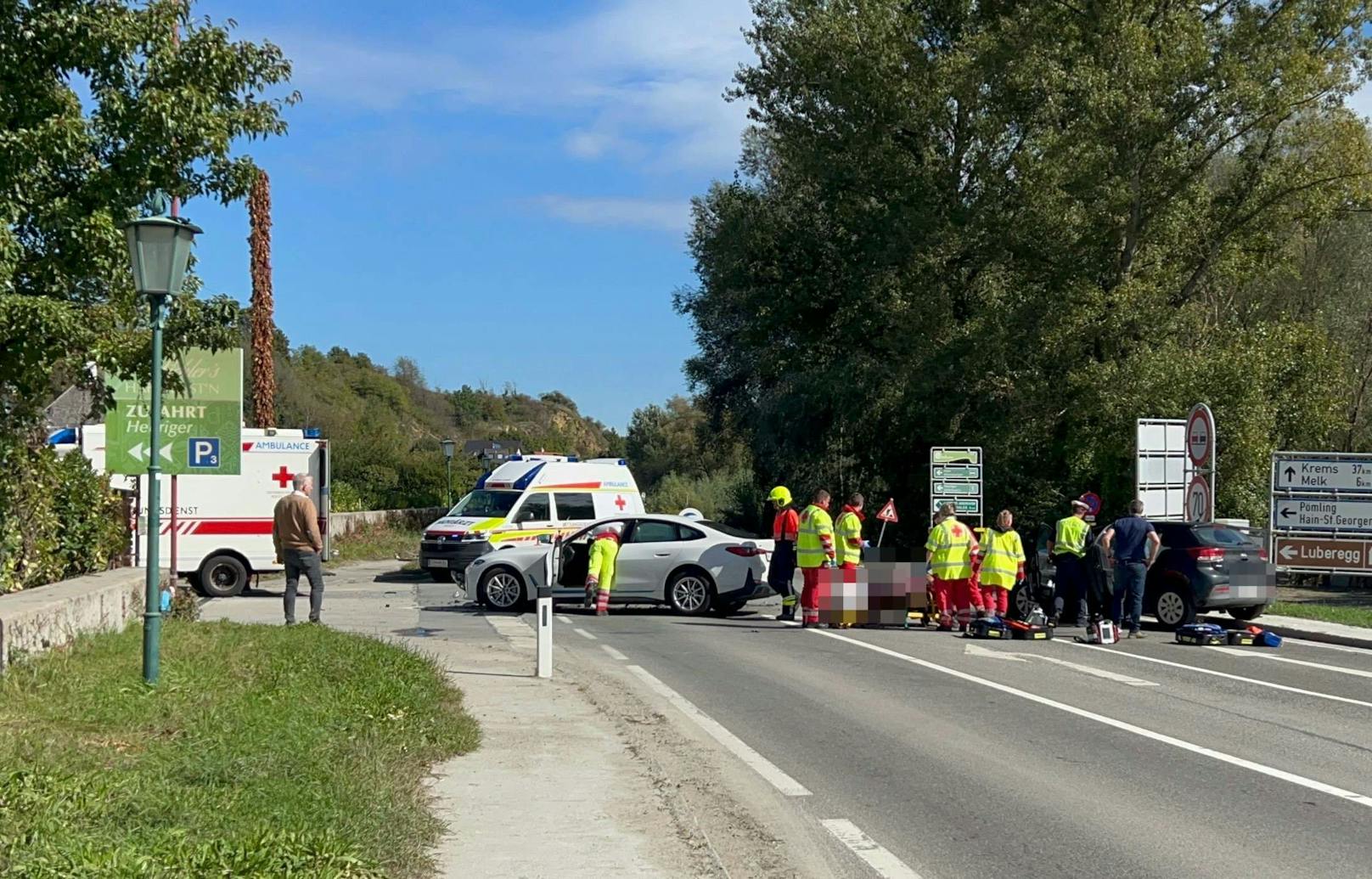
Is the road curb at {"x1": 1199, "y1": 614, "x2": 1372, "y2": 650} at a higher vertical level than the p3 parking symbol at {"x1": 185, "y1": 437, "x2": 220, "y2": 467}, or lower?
lower

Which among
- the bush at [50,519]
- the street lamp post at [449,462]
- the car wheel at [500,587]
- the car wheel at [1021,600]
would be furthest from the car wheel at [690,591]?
the street lamp post at [449,462]

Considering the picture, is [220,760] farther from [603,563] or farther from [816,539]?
[603,563]

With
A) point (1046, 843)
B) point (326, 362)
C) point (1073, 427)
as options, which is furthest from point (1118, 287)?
point (326, 362)

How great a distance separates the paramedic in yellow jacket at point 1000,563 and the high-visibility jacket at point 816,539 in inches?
83.3

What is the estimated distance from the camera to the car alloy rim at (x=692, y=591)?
850 inches

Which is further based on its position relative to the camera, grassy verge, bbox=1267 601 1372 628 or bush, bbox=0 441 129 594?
grassy verge, bbox=1267 601 1372 628

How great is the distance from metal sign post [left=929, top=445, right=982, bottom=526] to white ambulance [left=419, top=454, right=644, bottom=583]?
667 centimetres

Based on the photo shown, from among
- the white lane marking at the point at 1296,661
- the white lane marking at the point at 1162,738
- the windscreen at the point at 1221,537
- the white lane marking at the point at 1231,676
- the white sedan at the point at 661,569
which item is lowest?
the white lane marking at the point at 1296,661

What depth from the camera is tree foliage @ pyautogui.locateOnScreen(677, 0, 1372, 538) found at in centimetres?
3109

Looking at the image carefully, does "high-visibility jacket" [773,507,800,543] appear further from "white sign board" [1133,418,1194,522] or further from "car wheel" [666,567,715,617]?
"white sign board" [1133,418,1194,522]

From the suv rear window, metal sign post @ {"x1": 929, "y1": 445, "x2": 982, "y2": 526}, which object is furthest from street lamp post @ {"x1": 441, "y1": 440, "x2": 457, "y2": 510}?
the suv rear window

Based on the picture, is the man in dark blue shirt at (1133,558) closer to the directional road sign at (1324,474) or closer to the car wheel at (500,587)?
the directional road sign at (1324,474)

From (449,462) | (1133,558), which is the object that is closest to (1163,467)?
(1133,558)

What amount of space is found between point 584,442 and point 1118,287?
5165 inches
